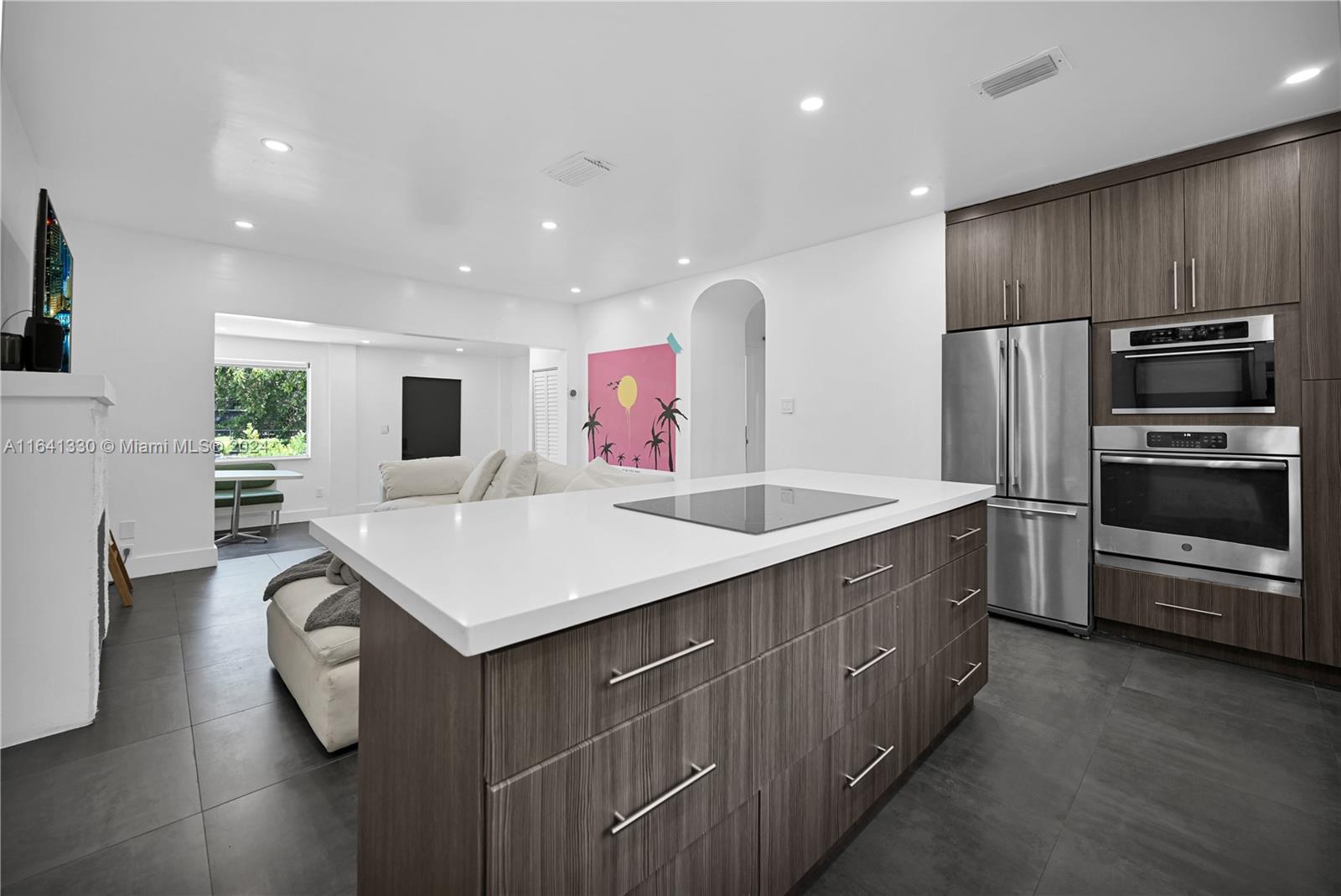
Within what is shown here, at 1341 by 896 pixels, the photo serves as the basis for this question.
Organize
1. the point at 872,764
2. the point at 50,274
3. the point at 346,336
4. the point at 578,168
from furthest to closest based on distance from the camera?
the point at 346,336 → the point at 578,168 → the point at 50,274 → the point at 872,764

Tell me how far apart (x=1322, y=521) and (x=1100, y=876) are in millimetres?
2205

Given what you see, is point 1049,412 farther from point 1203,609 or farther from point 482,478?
point 482,478

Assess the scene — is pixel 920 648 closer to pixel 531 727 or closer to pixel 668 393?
pixel 531 727

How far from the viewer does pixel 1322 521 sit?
2512 mm

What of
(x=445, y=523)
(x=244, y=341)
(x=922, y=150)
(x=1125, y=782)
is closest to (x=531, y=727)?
(x=445, y=523)

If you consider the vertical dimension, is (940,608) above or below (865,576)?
below

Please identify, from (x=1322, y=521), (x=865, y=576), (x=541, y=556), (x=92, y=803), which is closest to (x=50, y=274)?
(x=92, y=803)

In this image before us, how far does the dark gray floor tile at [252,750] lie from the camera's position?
1.79 m

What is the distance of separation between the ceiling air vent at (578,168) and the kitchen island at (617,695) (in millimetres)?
2188

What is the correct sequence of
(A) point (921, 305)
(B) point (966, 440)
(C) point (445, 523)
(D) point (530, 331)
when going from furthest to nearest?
(D) point (530, 331) < (A) point (921, 305) < (B) point (966, 440) < (C) point (445, 523)

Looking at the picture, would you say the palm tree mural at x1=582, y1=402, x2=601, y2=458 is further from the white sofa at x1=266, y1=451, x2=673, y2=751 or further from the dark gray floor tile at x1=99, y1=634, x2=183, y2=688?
the dark gray floor tile at x1=99, y1=634, x2=183, y2=688

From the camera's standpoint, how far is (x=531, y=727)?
804mm

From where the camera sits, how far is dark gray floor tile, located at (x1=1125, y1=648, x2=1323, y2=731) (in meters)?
2.28

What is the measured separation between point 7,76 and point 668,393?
4.41 metres
